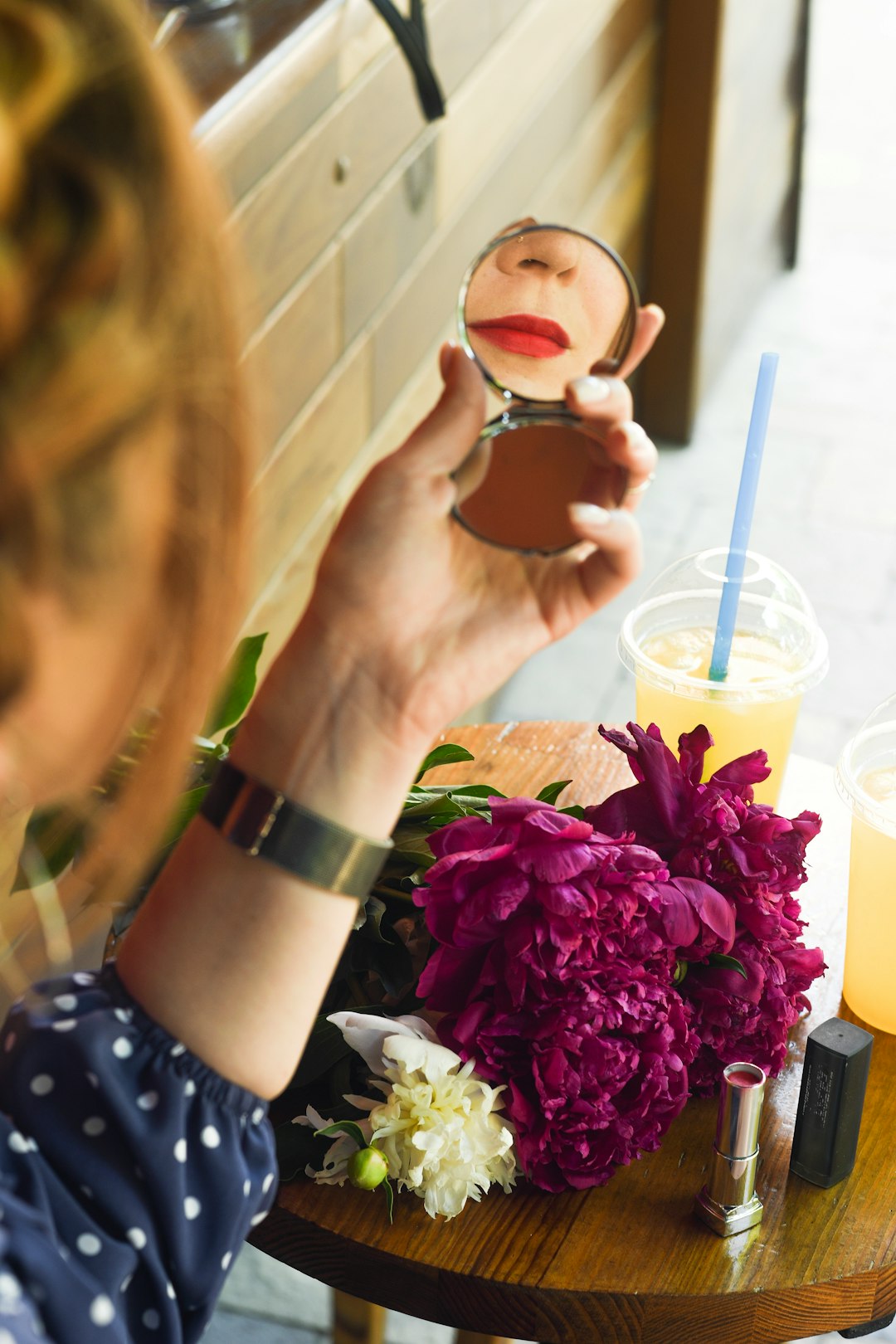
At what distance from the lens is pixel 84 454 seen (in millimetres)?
493

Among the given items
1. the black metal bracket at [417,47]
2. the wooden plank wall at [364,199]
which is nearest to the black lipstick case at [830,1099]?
the wooden plank wall at [364,199]

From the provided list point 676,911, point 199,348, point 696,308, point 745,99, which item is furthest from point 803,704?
point 199,348

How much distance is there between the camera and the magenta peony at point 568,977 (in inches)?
31.9

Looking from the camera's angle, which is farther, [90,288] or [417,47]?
[417,47]

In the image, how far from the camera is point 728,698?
1.08 m

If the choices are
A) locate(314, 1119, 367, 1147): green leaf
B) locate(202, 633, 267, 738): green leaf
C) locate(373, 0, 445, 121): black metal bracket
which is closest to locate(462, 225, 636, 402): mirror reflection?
locate(202, 633, 267, 738): green leaf

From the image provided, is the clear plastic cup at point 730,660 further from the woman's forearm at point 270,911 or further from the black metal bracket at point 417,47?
the black metal bracket at point 417,47

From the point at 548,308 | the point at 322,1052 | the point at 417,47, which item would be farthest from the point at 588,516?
the point at 417,47

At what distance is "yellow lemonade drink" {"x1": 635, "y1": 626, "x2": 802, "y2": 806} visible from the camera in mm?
1083

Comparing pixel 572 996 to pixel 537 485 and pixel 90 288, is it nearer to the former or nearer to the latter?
pixel 537 485

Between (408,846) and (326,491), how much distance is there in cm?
104

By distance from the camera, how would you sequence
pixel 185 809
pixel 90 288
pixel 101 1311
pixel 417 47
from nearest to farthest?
pixel 90 288, pixel 101 1311, pixel 185 809, pixel 417 47

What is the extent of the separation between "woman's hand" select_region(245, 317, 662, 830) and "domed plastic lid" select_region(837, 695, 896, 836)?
11.9 inches

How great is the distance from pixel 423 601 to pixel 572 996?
0.24m
